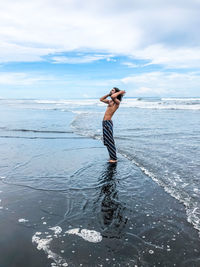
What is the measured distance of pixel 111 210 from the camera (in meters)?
4.05

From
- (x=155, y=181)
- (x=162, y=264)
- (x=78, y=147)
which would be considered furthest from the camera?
(x=78, y=147)

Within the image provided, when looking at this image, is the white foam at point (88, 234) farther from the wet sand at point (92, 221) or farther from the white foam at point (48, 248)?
the white foam at point (48, 248)

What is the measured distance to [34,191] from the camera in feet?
15.9

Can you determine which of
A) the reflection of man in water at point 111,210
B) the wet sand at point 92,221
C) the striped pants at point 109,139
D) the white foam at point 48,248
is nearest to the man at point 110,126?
the striped pants at point 109,139

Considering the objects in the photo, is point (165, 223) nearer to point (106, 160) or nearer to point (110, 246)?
point (110, 246)

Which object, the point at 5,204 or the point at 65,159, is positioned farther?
the point at 65,159

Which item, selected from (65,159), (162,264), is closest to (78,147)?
(65,159)

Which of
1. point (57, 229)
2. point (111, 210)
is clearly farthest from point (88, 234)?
point (111, 210)

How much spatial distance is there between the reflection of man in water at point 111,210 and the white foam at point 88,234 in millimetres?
111

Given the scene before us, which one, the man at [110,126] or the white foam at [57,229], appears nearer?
the white foam at [57,229]

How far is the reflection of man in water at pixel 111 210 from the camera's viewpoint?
3.47m

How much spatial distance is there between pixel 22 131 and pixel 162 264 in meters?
11.8

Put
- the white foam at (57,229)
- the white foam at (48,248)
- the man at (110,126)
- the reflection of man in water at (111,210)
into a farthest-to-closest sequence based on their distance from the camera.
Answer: the man at (110,126) < the reflection of man in water at (111,210) < the white foam at (57,229) < the white foam at (48,248)

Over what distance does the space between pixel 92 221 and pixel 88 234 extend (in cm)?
35
